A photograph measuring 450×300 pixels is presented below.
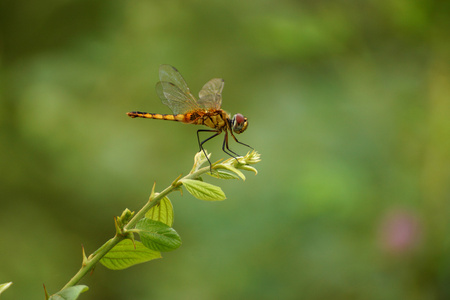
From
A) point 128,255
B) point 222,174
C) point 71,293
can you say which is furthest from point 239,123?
point 71,293

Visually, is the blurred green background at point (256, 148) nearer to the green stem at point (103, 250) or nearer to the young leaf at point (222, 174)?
the young leaf at point (222, 174)

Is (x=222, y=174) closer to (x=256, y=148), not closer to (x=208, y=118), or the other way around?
(x=208, y=118)

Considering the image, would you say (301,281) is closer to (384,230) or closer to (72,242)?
(384,230)

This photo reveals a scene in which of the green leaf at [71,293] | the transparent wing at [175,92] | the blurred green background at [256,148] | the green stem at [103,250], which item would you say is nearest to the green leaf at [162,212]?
the green stem at [103,250]

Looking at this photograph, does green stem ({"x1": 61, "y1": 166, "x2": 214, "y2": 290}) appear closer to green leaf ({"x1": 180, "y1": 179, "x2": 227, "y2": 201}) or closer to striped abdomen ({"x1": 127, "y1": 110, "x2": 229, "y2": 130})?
green leaf ({"x1": 180, "y1": 179, "x2": 227, "y2": 201})

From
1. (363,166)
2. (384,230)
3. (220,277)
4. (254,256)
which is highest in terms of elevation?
(363,166)

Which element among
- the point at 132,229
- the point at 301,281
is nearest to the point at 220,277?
the point at 301,281

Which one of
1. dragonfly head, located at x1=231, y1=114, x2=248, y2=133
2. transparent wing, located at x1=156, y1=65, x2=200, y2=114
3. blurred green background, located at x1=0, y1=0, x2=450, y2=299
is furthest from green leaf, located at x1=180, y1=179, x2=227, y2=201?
blurred green background, located at x1=0, y1=0, x2=450, y2=299
